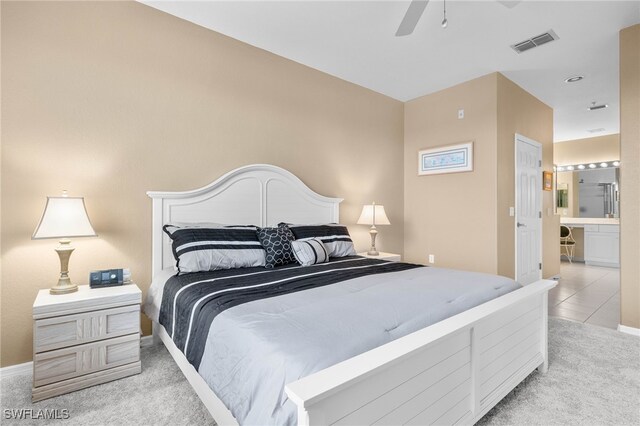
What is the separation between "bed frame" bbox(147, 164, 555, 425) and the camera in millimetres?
939

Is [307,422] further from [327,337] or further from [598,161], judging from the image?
[598,161]

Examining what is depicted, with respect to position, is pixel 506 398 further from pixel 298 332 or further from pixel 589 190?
pixel 589 190

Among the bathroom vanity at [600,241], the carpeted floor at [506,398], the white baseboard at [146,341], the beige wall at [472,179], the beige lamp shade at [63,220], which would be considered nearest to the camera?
the carpeted floor at [506,398]

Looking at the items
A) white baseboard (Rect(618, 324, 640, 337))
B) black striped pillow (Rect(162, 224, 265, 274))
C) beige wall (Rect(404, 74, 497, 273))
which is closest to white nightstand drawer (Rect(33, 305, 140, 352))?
black striped pillow (Rect(162, 224, 265, 274))

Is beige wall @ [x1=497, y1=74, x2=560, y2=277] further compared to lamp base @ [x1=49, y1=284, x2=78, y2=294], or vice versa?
beige wall @ [x1=497, y1=74, x2=560, y2=277]

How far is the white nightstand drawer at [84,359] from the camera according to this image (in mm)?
1801

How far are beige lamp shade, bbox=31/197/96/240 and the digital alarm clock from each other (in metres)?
0.32

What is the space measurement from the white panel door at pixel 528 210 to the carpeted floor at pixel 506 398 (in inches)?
76.1

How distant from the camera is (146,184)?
2.56 metres

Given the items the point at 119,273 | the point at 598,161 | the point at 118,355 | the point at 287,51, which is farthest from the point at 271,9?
the point at 598,161

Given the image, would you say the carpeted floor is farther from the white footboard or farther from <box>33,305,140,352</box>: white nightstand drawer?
<box>33,305,140,352</box>: white nightstand drawer

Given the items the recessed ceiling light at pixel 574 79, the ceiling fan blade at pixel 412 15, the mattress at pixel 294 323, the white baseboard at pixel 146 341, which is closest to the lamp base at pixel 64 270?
the mattress at pixel 294 323

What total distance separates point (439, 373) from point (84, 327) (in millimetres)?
2015

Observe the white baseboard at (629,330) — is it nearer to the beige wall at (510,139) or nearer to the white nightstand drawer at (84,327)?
the beige wall at (510,139)
